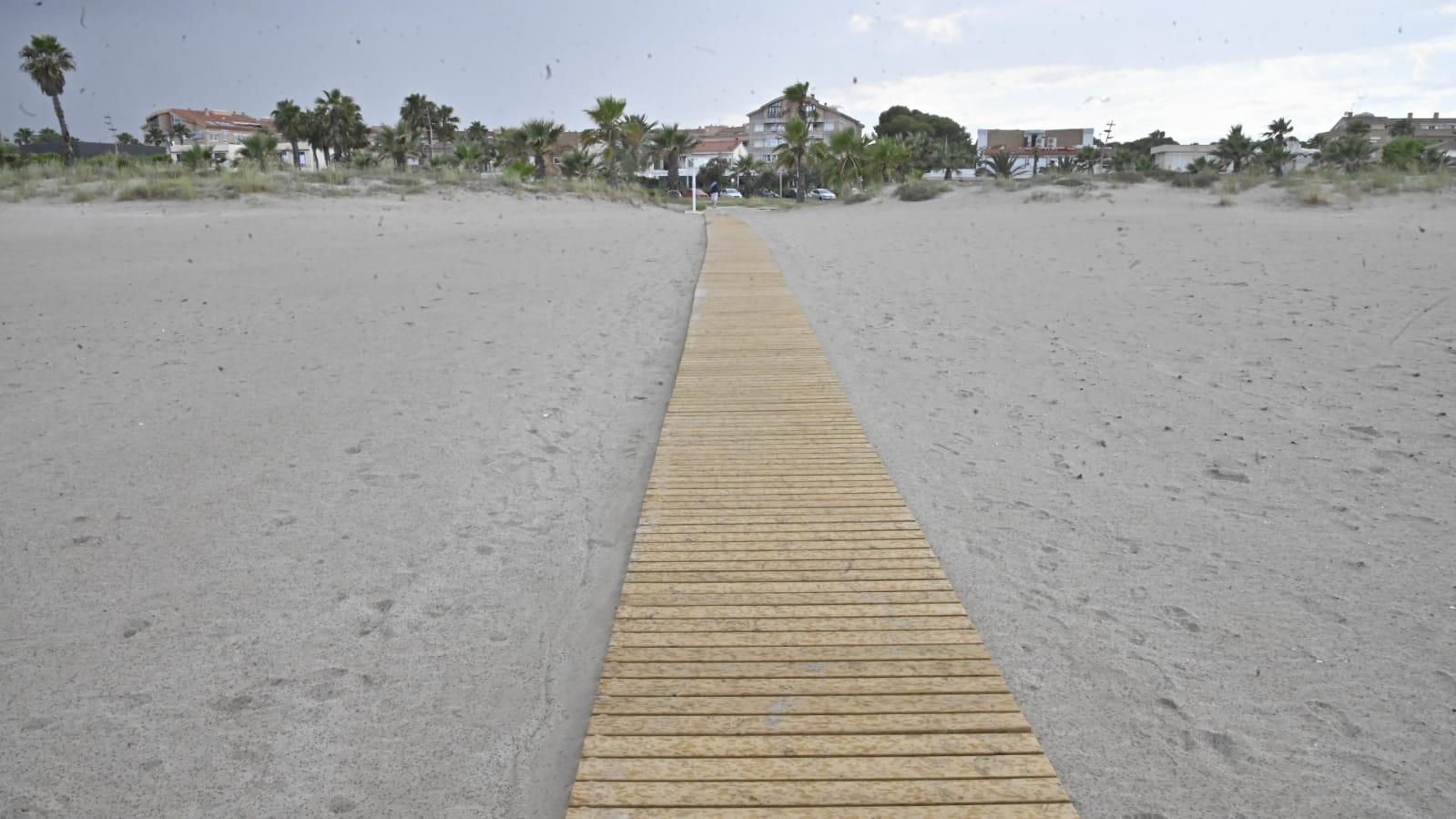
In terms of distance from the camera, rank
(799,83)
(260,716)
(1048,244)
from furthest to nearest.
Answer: (799,83) → (1048,244) → (260,716)

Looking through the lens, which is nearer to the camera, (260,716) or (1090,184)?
(260,716)

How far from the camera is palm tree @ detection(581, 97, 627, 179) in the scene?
39125 millimetres

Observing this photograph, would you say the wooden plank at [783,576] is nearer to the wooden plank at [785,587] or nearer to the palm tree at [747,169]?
the wooden plank at [785,587]

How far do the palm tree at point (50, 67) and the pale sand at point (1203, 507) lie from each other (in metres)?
42.8

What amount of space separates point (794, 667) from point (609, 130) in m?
40.5

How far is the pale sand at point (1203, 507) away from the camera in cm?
248

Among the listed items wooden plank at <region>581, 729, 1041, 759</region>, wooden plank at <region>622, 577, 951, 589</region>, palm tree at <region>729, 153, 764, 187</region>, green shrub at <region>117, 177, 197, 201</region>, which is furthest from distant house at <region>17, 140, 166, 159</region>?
wooden plank at <region>581, 729, 1041, 759</region>

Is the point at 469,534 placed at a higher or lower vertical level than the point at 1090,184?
lower

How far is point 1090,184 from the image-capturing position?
22688 mm

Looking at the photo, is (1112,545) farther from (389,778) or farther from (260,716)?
(260,716)

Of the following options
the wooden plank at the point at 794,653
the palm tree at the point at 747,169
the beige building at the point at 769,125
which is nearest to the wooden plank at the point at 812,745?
the wooden plank at the point at 794,653

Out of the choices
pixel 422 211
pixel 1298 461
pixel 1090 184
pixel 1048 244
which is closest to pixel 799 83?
pixel 1090 184

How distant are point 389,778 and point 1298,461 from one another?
4563 mm

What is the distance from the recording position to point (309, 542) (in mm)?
3852
